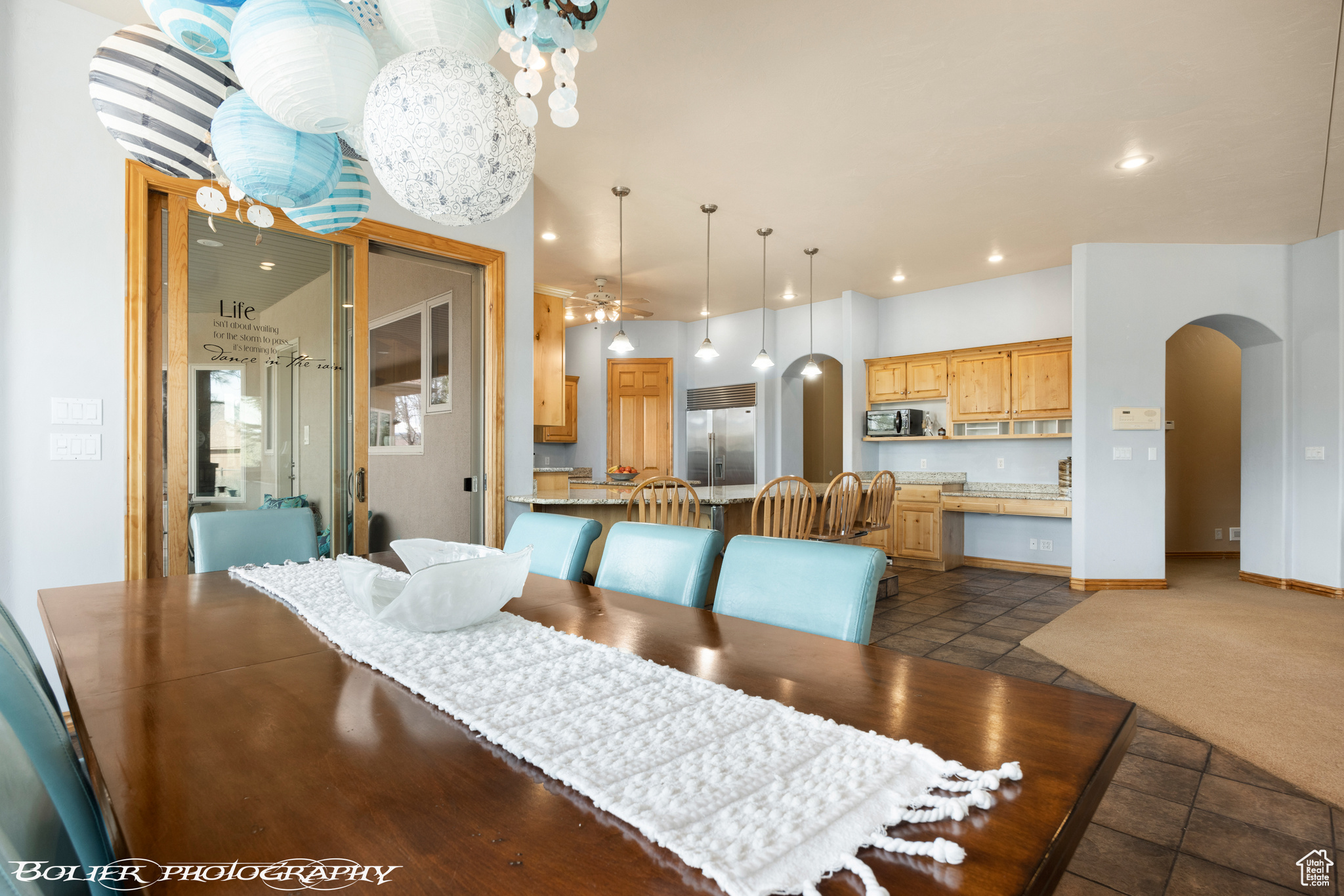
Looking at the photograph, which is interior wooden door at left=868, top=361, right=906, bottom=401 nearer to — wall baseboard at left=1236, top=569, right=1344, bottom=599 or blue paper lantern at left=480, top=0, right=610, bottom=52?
wall baseboard at left=1236, top=569, right=1344, bottom=599

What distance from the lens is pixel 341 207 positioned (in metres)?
1.60

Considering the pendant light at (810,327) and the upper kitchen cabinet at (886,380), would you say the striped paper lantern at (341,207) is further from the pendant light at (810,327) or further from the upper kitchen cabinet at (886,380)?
the upper kitchen cabinet at (886,380)

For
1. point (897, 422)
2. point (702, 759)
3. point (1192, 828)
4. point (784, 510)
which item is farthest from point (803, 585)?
point (897, 422)

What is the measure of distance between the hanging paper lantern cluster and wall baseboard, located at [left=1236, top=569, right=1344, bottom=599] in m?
6.59

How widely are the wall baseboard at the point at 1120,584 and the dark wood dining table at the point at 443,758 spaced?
5.11 meters

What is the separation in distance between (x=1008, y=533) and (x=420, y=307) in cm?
570

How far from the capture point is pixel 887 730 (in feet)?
2.73

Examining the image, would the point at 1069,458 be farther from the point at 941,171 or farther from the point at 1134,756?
the point at 1134,756

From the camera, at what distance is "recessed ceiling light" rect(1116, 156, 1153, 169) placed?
12.4 feet

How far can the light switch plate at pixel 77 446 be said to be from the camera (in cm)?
249

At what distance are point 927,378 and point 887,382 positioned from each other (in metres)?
0.43

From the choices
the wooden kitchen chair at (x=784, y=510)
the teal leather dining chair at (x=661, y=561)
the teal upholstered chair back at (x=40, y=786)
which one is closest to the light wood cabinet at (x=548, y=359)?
the wooden kitchen chair at (x=784, y=510)

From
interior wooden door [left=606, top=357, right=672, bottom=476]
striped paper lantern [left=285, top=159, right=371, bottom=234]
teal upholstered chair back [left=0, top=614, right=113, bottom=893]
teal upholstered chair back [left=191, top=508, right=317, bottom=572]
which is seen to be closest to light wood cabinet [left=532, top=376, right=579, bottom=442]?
interior wooden door [left=606, top=357, right=672, bottom=476]

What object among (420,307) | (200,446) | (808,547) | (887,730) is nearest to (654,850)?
(887,730)
